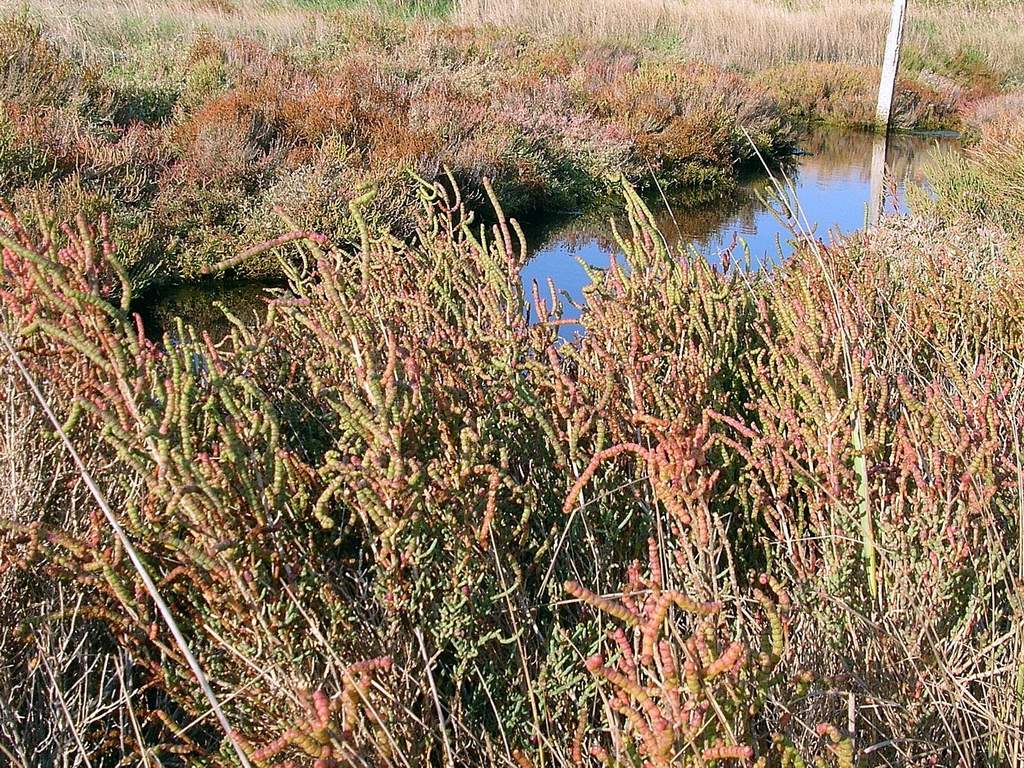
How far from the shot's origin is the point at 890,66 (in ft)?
41.5

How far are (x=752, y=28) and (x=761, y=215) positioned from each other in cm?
903

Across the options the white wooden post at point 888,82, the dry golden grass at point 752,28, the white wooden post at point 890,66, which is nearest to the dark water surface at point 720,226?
the white wooden post at point 888,82

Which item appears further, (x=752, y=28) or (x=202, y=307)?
(x=752, y=28)

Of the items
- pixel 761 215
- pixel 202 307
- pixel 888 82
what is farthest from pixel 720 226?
pixel 888 82

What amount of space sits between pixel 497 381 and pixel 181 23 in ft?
35.5

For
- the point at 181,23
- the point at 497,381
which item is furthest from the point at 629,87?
the point at 497,381

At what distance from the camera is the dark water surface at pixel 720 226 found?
5.61 meters

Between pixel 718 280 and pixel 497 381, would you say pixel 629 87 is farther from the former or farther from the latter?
pixel 497 381

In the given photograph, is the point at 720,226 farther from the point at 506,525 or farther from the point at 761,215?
the point at 506,525

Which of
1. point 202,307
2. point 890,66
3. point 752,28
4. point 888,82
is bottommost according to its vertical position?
point 202,307

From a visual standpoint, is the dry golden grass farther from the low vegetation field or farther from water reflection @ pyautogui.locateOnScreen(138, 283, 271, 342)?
the low vegetation field

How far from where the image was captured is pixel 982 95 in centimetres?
1501

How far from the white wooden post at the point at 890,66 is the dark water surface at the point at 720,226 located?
30.0 inches

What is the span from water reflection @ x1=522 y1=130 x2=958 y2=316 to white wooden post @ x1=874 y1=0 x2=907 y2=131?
85cm
